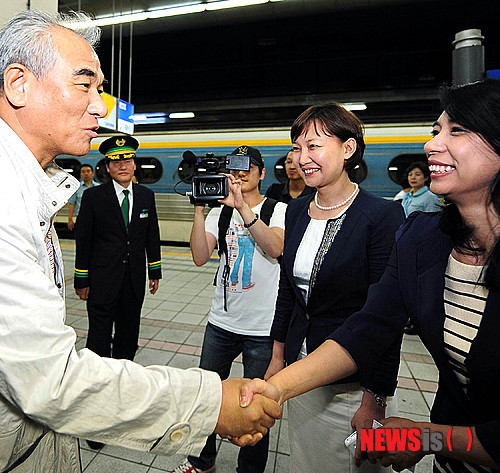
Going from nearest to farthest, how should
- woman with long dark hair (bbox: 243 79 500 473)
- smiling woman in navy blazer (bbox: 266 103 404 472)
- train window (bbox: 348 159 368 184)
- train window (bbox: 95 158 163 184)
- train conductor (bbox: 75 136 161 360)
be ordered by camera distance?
woman with long dark hair (bbox: 243 79 500 473) → smiling woman in navy blazer (bbox: 266 103 404 472) → train conductor (bbox: 75 136 161 360) → train window (bbox: 348 159 368 184) → train window (bbox: 95 158 163 184)

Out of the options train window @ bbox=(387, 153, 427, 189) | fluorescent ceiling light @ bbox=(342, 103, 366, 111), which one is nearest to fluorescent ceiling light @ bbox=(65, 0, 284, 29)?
train window @ bbox=(387, 153, 427, 189)

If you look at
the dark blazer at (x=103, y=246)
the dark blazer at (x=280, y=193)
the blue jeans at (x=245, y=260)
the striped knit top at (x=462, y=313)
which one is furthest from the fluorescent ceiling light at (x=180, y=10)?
the striped knit top at (x=462, y=313)

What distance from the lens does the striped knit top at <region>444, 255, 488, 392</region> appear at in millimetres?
1076

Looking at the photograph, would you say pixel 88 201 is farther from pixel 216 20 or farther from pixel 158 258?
pixel 216 20

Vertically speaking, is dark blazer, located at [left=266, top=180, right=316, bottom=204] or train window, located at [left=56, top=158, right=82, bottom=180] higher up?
train window, located at [left=56, top=158, right=82, bottom=180]

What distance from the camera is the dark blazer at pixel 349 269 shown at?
1.52 meters

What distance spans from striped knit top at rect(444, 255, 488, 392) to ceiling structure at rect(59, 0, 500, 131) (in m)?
7.71

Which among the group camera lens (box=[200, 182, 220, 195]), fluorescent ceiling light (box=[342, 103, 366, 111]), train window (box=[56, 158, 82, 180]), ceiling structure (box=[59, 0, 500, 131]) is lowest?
camera lens (box=[200, 182, 220, 195])

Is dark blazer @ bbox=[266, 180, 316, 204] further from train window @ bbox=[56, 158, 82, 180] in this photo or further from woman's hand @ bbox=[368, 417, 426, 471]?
train window @ bbox=[56, 158, 82, 180]

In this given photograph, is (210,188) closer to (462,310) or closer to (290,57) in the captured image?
(462,310)

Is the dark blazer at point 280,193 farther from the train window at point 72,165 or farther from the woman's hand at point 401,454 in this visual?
the train window at point 72,165

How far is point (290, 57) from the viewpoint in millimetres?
12117

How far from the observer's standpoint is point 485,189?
1.08 m

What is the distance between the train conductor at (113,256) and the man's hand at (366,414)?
2.21m
